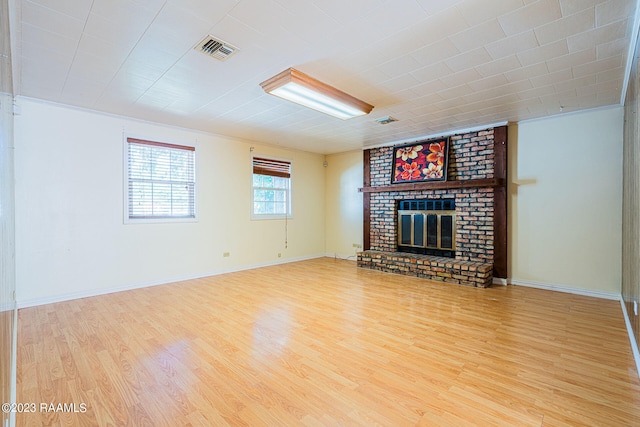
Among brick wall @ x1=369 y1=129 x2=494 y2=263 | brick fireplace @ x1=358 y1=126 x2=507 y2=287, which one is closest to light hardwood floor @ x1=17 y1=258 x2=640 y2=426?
brick fireplace @ x1=358 y1=126 x2=507 y2=287

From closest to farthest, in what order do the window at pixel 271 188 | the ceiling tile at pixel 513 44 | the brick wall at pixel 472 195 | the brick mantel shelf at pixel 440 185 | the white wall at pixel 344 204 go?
the ceiling tile at pixel 513 44, the brick mantel shelf at pixel 440 185, the brick wall at pixel 472 195, the window at pixel 271 188, the white wall at pixel 344 204

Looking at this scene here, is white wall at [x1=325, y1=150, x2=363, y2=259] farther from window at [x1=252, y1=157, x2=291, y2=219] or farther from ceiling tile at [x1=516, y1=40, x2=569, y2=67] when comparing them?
ceiling tile at [x1=516, y1=40, x2=569, y2=67]

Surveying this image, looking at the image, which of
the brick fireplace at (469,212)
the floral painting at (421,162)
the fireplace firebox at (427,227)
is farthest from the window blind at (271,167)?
the fireplace firebox at (427,227)

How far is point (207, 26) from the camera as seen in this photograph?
2.30 metres

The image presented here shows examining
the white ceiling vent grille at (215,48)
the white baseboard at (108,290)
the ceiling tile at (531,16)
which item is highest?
the ceiling tile at (531,16)

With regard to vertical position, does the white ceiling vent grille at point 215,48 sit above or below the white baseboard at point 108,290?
above

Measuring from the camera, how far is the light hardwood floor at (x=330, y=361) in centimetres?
182

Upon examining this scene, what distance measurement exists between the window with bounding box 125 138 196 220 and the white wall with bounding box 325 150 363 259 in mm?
3523

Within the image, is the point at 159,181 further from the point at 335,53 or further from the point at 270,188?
the point at 335,53

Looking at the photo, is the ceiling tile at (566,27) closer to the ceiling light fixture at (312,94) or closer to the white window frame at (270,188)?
the ceiling light fixture at (312,94)

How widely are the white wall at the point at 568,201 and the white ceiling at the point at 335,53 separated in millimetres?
403

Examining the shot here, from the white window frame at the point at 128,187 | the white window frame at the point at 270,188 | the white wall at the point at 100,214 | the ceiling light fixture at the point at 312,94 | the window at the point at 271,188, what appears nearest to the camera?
the ceiling light fixture at the point at 312,94

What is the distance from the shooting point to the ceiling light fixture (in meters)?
3.06

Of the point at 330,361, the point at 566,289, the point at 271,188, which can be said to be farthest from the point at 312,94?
the point at 566,289
